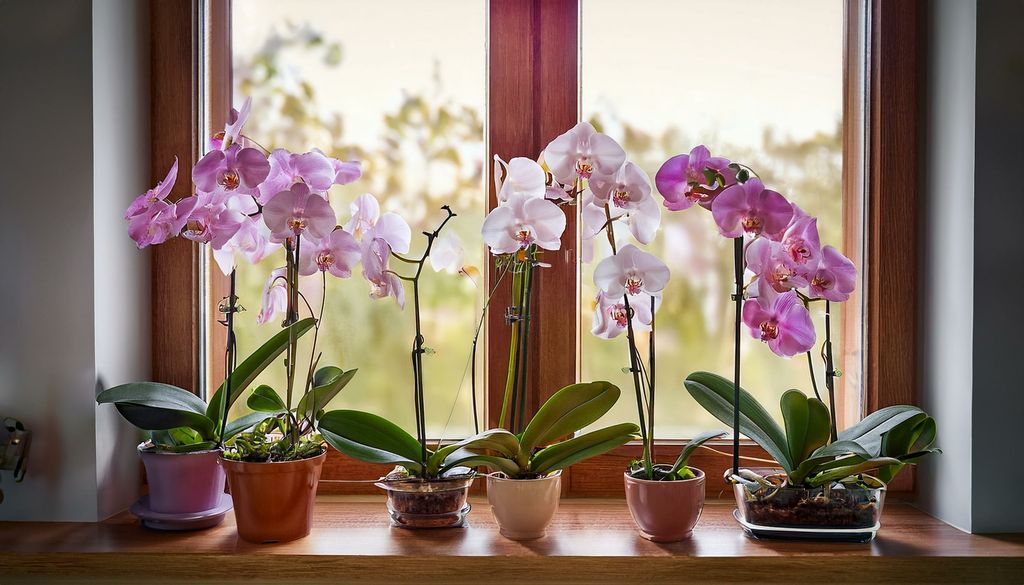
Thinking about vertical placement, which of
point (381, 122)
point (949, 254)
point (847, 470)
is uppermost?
point (381, 122)

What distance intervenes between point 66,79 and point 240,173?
0.39m

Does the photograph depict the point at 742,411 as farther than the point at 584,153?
Yes

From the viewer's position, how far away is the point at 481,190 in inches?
55.9

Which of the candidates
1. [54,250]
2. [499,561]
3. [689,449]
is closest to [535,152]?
[689,449]

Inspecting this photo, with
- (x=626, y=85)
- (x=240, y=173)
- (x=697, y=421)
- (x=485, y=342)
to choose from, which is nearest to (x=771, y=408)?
(x=697, y=421)

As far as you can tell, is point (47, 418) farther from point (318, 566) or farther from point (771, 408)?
point (771, 408)

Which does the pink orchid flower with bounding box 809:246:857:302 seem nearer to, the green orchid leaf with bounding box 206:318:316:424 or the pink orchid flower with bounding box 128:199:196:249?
the green orchid leaf with bounding box 206:318:316:424

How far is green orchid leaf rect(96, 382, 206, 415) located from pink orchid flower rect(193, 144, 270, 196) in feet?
1.11

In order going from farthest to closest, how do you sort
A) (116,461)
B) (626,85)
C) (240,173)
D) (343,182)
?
(626,85) < (116,461) < (343,182) < (240,173)

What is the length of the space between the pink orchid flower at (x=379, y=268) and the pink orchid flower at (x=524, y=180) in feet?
0.65

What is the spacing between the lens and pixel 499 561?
3.70 feet

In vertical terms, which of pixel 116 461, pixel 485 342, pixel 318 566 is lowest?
pixel 318 566

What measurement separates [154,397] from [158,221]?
0.29 meters

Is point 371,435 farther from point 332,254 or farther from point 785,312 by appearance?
point 785,312
